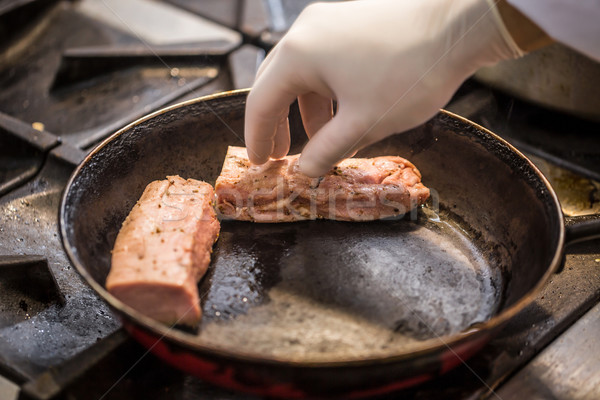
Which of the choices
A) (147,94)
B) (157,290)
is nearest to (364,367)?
(157,290)

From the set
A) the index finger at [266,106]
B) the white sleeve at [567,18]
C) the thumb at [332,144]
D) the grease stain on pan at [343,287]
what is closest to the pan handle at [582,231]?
the grease stain on pan at [343,287]

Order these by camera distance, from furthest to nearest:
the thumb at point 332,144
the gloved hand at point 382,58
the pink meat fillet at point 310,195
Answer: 1. the pink meat fillet at point 310,195
2. the thumb at point 332,144
3. the gloved hand at point 382,58

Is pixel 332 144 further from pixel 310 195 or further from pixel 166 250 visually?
pixel 166 250

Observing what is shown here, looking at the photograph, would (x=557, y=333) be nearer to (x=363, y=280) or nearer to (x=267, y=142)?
(x=363, y=280)

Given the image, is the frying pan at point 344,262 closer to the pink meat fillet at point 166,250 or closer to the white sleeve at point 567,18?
the pink meat fillet at point 166,250

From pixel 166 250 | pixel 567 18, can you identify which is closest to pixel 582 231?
pixel 567 18

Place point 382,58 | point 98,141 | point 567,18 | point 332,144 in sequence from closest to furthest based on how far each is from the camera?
point 567,18, point 382,58, point 332,144, point 98,141
